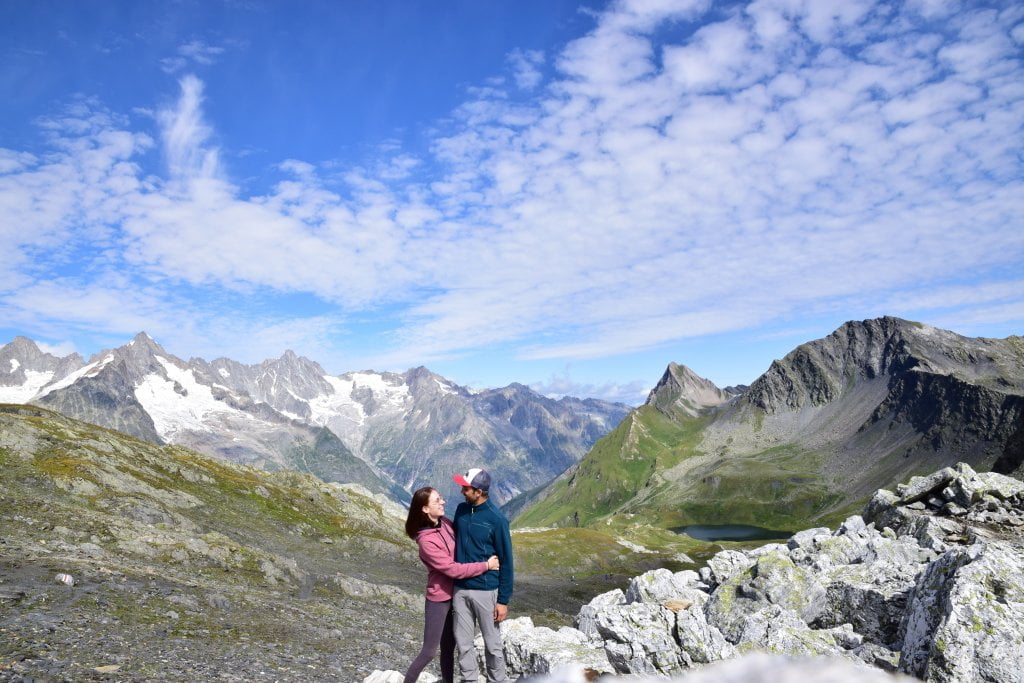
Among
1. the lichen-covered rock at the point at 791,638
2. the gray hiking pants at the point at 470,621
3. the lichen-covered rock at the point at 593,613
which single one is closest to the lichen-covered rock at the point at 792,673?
the gray hiking pants at the point at 470,621

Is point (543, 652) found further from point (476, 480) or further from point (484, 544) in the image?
point (476, 480)

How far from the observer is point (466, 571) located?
13.4 meters

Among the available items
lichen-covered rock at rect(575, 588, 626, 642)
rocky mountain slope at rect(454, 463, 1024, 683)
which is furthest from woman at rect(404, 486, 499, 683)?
lichen-covered rock at rect(575, 588, 626, 642)

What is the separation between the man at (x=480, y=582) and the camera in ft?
44.9

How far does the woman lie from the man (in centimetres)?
26

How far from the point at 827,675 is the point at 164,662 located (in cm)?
2528

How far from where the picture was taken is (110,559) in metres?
38.2

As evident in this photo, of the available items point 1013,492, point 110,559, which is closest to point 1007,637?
point 1013,492

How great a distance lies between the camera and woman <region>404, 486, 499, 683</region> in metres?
13.5

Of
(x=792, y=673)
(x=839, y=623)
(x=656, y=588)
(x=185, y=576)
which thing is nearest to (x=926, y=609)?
(x=839, y=623)

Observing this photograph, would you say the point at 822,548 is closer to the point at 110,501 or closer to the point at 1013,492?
the point at 1013,492

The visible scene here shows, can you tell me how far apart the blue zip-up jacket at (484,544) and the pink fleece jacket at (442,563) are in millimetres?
229

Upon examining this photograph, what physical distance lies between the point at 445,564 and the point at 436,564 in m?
0.21

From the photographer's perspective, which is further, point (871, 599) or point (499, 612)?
point (871, 599)
